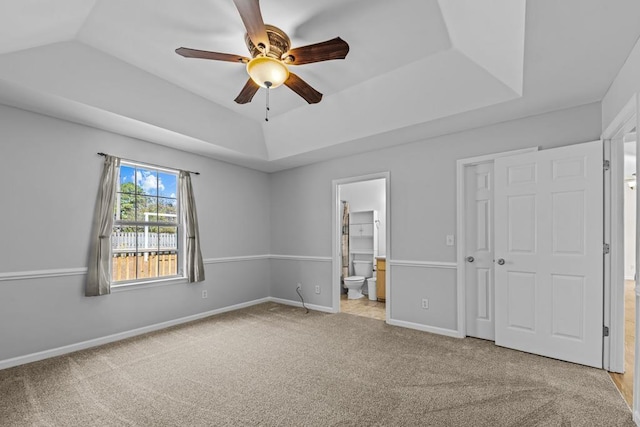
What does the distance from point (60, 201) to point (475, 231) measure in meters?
4.55

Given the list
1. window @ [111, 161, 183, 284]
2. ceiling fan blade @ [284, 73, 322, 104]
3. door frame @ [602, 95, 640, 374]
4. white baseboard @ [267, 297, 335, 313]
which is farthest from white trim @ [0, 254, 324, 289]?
door frame @ [602, 95, 640, 374]

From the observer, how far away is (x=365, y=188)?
6551mm

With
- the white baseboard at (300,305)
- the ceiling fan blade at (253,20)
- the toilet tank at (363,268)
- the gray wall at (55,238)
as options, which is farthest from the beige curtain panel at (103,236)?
the toilet tank at (363,268)

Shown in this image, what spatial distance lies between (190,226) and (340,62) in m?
2.95

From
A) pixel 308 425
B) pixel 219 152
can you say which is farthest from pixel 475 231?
pixel 219 152

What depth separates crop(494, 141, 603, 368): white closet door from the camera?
2838 mm

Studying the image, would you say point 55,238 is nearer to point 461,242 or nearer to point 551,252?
point 461,242

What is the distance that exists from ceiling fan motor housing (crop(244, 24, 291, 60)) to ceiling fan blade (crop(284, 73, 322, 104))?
0.19 m

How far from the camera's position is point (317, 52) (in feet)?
7.49

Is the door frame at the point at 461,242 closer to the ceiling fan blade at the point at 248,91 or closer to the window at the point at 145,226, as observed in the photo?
the ceiling fan blade at the point at 248,91

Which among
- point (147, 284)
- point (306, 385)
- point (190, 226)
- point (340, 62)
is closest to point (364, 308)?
point (306, 385)

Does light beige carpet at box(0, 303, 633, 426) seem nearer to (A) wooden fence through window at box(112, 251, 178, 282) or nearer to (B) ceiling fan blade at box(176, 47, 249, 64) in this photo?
(A) wooden fence through window at box(112, 251, 178, 282)

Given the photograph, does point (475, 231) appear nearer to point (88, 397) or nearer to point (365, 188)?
point (365, 188)

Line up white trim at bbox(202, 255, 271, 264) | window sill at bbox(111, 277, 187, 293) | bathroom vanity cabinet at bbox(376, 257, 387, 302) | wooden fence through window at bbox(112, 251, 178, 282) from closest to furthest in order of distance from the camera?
1. window sill at bbox(111, 277, 187, 293)
2. wooden fence through window at bbox(112, 251, 178, 282)
3. white trim at bbox(202, 255, 271, 264)
4. bathroom vanity cabinet at bbox(376, 257, 387, 302)
